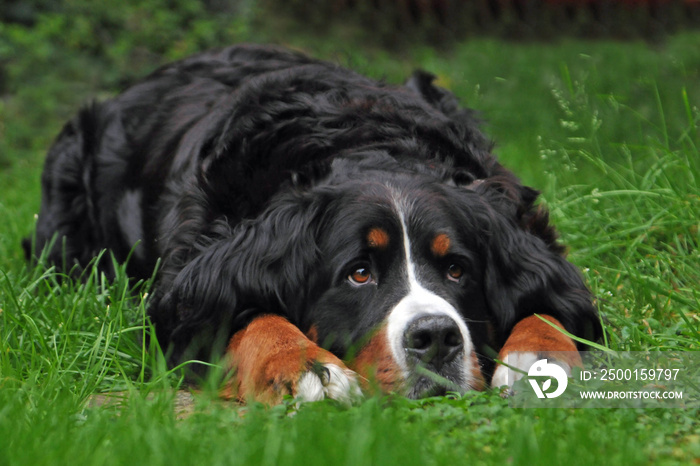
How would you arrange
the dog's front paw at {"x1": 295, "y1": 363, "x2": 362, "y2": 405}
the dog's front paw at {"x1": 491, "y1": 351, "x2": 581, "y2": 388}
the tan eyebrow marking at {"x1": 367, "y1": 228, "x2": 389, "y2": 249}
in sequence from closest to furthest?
the dog's front paw at {"x1": 295, "y1": 363, "x2": 362, "y2": 405} < the dog's front paw at {"x1": 491, "y1": 351, "x2": 581, "y2": 388} < the tan eyebrow marking at {"x1": 367, "y1": 228, "x2": 389, "y2": 249}

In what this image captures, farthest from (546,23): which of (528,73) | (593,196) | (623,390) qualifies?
(623,390)

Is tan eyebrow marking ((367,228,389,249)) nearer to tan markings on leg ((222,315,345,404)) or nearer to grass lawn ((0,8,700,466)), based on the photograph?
tan markings on leg ((222,315,345,404))

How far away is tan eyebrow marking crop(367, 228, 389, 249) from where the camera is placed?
291cm

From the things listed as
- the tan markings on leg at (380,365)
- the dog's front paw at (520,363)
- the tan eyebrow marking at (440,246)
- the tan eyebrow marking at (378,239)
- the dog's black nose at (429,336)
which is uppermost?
the tan eyebrow marking at (378,239)

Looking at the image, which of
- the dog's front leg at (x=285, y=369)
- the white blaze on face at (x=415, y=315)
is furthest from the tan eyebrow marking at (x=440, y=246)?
the dog's front leg at (x=285, y=369)

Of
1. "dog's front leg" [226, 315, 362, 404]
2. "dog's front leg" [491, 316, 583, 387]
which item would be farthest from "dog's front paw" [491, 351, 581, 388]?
"dog's front leg" [226, 315, 362, 404]

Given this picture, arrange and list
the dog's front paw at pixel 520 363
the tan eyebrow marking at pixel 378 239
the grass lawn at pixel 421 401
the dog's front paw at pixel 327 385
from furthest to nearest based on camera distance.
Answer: the tan eyebrow marking at pixel 378 239
the dog's front paw at pixel 520 363
the dog's front paw at pixel 327 385
the grass lawn at pixel 421 401

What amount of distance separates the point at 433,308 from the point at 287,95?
1398mm

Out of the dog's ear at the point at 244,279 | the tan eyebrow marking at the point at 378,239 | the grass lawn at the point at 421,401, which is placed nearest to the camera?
the grass lawn at the point at 421,401

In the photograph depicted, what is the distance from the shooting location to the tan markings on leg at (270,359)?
2.60 m

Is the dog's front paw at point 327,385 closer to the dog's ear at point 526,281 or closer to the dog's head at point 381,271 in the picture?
the dog's head at point 381,271

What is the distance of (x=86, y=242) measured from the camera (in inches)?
185

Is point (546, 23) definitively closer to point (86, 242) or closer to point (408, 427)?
point (86, 242)

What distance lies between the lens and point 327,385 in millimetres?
2572
